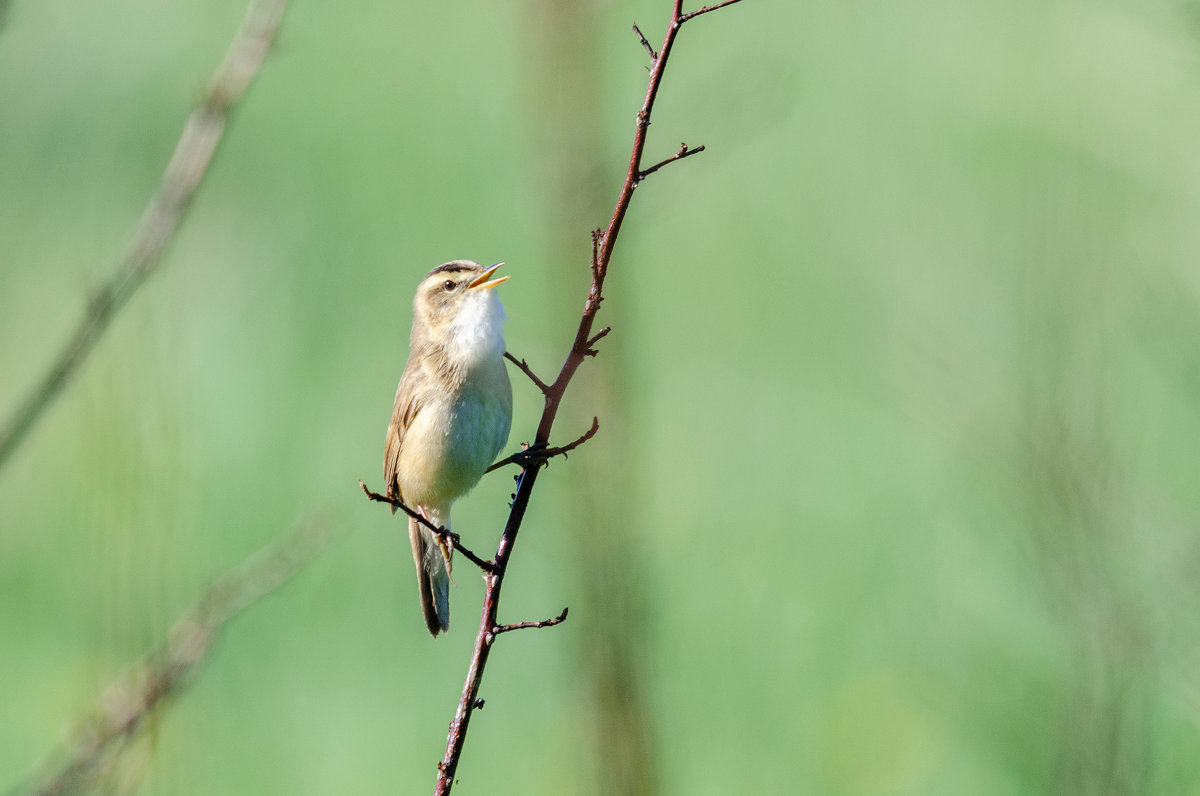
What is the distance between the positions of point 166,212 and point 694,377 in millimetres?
5438

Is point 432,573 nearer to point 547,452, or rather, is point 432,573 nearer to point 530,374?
point 547,452

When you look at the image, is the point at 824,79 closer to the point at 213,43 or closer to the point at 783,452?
the point at 783,452

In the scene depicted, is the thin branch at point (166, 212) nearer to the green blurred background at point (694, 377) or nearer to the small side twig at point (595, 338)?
the small side twig at point (595, 338)

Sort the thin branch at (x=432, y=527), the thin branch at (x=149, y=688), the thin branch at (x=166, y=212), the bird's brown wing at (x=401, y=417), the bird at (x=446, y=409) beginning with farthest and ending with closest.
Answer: the bird's brown wing at (x=401, y=417) < the bird at (x=446, y=409) < the thin branch at (x=432, y=527) < the thin branch at (x=149, y=688) < the thin branch at (x=166, y=212)

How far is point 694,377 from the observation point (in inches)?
276

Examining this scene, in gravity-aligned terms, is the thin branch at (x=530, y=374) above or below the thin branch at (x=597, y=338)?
below

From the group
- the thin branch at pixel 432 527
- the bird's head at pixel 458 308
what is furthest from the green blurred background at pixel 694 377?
the thin branch at pixel 432 527

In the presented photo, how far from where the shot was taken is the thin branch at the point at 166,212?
1583mm

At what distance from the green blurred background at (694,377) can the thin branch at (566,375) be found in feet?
3.14

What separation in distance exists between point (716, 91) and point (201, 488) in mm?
3139

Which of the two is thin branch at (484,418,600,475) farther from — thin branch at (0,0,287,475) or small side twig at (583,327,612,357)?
thin branch at (0,0,287,475)

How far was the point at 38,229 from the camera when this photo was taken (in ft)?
23.4

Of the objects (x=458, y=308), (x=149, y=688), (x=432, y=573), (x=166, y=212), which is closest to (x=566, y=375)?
(x=166, y=212)

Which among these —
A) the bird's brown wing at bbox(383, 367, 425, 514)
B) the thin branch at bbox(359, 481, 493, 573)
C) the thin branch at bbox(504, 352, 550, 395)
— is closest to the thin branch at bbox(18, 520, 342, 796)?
the thin branch at bbox(359, 481, 493, 573)
